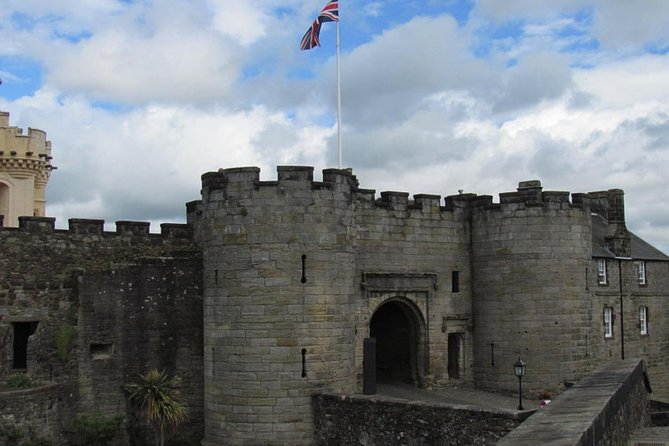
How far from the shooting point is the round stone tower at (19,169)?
30.4 metres

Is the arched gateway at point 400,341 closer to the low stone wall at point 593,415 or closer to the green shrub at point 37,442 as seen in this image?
the low stone wall at point 593,415

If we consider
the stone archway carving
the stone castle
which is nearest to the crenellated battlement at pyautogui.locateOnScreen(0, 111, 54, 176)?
the stone castle

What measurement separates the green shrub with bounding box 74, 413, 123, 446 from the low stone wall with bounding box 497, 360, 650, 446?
11832 millimetres

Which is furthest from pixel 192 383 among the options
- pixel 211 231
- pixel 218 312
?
pixel 211 231

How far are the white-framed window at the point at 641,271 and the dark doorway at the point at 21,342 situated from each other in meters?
23.7

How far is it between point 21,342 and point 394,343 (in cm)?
1136

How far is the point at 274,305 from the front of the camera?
738 inches

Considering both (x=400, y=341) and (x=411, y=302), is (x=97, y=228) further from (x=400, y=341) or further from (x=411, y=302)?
(x=400, y=341)

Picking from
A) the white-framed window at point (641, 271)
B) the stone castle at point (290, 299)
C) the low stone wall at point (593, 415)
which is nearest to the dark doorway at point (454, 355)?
the stone castle at point (290, 299)

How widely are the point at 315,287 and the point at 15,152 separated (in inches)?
686

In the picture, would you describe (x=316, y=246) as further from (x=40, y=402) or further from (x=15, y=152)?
(x=15, y=152)

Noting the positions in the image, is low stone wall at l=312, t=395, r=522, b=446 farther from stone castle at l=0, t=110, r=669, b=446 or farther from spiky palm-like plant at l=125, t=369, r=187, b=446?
spiky palm-like plant at l=125, t=369, r=187, b=446

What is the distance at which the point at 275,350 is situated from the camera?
18.7 meters

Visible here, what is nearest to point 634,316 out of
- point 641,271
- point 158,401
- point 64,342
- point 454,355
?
point 641,271
